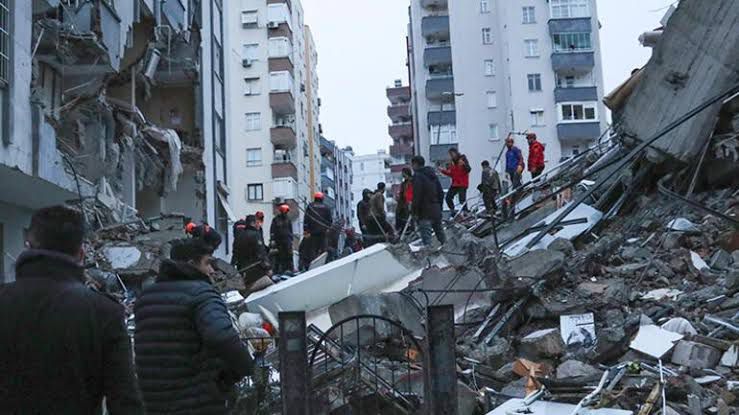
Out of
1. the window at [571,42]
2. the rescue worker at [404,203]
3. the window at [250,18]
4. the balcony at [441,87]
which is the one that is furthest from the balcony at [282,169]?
the rescue worker at [404,203]

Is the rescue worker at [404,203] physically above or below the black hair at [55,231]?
above

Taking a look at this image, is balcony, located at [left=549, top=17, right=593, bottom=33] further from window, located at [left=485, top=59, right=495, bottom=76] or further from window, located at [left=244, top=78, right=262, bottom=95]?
window, located at [left=244, top=78, right=262, bottom=95]

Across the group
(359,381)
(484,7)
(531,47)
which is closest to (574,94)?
(531,47)

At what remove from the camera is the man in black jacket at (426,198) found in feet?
39.1

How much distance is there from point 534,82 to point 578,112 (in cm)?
316

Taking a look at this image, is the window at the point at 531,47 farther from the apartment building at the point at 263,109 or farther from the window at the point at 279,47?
the window at the point at 279,47

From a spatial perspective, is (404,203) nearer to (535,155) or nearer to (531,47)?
(535,155)

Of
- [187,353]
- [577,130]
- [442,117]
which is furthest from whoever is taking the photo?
[442,117]

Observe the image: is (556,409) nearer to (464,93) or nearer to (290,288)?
(290,288)

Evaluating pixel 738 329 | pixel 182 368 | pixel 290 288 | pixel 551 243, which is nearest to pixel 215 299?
pixel 182 368

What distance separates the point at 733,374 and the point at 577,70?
4344 centimetres

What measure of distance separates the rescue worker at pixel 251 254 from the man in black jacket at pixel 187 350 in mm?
8520

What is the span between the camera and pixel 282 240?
15172 millimetres

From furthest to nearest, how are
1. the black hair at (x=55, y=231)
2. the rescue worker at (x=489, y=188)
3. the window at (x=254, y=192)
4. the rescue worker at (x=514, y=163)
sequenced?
the window at (x=254, y=192)
the rescue worker at (x=514, y=163)
the rescue worker at (x=489, y=188)
the black hair at (x=55, y=231)
